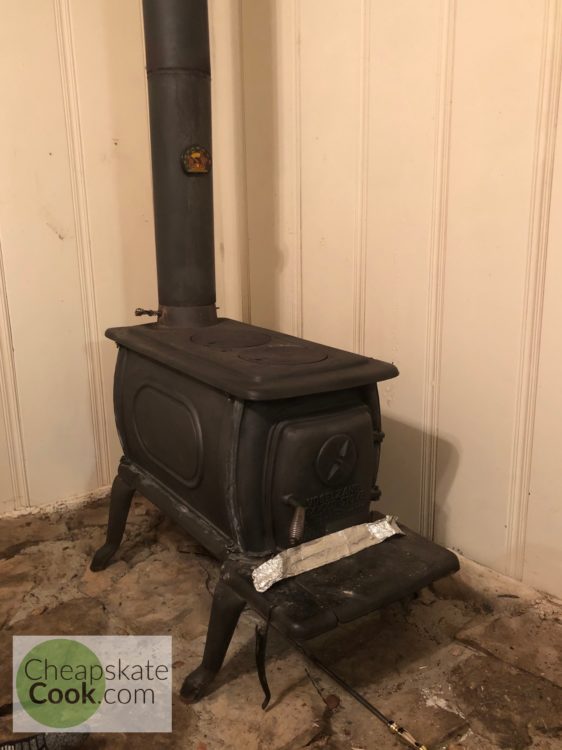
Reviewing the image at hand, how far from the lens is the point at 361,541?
4.48ft

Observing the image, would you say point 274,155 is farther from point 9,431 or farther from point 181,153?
point 9,431

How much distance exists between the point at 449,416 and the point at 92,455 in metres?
1.20

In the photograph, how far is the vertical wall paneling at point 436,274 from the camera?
152 centimetres

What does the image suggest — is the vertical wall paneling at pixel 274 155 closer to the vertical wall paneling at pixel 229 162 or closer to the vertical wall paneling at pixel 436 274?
the vertical wall paneling at pixel 229 162

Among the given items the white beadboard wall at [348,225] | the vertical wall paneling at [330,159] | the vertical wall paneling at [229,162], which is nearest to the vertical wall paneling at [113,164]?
the white beadboard wall at [348,225]

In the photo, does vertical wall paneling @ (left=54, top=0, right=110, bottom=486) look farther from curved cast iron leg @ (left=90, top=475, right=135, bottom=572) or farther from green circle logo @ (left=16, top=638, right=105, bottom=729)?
green circle logo @ (left=16, top=638, right=105, bottom=729)

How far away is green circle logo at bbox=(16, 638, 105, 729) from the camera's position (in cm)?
128

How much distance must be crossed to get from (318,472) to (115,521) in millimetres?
771

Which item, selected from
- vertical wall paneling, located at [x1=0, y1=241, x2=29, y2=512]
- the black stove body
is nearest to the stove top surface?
the black stove body

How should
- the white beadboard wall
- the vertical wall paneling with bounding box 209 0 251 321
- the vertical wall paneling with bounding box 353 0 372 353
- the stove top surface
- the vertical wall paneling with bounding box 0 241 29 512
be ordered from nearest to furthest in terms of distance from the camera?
the stove top surface → the white beadboard wall → the vertical wall paneling with bounding box 353 0 372 353 → the vertical wall paneling with bounding box 0 241 29 512 → the vertical wall paneling with bounding box 209 0 251 321

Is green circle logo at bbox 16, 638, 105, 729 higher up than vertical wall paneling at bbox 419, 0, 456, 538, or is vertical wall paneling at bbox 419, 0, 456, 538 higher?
vertical wall paneling at bbox 419, 0, 456, 538

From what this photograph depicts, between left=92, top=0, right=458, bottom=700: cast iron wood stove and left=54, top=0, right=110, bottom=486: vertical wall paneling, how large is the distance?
40 centimetres

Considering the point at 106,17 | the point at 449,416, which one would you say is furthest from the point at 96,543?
the point at 106,17

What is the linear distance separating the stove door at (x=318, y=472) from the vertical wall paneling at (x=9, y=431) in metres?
1.11
